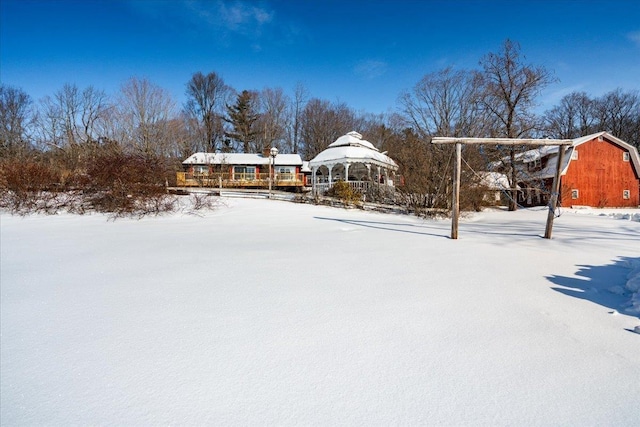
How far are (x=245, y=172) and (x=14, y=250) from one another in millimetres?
26310

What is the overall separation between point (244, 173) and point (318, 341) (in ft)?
96.0

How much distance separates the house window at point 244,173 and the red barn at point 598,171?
23.1m

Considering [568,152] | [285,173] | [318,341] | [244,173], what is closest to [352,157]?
[285,173]

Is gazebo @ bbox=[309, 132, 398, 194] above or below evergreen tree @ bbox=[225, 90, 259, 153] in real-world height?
below

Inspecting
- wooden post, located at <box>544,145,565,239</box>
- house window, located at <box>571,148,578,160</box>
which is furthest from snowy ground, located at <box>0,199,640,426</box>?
house window, located at <box>571,148,578,160</box>

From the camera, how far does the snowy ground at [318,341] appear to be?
1571 millimetres

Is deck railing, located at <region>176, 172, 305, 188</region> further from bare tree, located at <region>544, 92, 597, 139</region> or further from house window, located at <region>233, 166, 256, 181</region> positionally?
bare tree, located at <region>544, 92, 597, 139</region>

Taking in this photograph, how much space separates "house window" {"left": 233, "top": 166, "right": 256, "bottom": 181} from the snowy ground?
82.8 ft

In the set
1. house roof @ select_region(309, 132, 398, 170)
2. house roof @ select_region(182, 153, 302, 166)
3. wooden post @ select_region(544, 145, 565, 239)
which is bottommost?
wooden post @ select_region(544, 145, 565, 239)

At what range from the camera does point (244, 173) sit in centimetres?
3002

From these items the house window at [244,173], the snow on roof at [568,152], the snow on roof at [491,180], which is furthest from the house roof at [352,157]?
the house window at [244,173]

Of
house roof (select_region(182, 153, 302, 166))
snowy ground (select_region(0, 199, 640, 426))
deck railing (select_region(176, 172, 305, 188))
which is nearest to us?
snowy ground (select_region(0, 199, 640, 426))

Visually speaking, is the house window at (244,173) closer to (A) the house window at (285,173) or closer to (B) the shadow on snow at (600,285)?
(A) the house window at (285,173)

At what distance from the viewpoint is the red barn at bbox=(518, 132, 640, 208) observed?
20.1m
